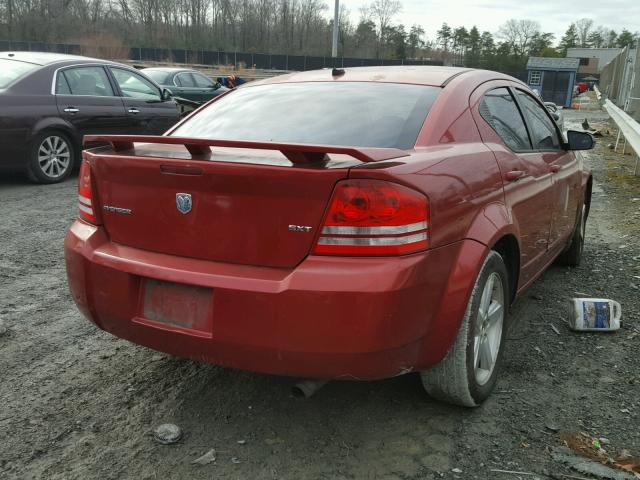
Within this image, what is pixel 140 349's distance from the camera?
11.4 ft

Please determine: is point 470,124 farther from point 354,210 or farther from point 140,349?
point 140,349

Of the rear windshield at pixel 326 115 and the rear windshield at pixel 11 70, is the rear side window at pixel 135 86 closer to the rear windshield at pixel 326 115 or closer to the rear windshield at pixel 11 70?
the rear windshield at pixel 11 70

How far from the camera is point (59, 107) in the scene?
7.78 m

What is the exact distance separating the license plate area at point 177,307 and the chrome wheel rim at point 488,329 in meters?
1.21

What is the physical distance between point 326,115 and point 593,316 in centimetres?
218

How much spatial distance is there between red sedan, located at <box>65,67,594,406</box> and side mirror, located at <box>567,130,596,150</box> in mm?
1441

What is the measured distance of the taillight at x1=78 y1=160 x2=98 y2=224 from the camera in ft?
9.08

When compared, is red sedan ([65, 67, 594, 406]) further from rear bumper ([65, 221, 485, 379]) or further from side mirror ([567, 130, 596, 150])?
side mirror ([567, 130, 596, 150])

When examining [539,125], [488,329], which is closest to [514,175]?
[488,329]

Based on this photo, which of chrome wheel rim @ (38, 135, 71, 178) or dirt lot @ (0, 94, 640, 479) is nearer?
dirt lot @ (0, 94, 640, 479)

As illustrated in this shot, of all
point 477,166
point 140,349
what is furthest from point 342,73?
point 140,349

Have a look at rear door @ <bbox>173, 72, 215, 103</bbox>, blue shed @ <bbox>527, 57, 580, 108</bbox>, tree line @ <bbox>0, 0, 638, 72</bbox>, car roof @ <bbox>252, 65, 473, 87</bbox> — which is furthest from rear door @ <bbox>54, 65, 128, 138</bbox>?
tree line @ <bbox>0, 0, 638, 72</bbox>

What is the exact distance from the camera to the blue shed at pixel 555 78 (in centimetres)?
3512

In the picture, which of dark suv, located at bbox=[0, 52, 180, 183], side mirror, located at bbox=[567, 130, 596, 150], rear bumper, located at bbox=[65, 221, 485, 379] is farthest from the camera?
dark suv, located at bbox=[0, 52, 180, 183]
